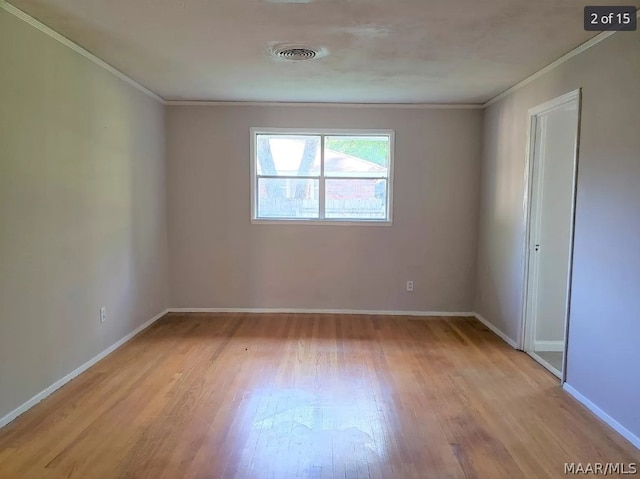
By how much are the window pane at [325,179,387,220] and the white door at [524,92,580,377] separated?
5.73 ft

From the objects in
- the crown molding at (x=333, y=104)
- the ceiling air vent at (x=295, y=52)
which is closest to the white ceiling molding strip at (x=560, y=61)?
the crown molding at (x=333, y=104)

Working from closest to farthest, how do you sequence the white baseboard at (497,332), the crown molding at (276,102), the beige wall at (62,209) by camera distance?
1. the beige wall at (62,209)
2. the crown molding at (276,102)
3. the white baseboard at (497,332)

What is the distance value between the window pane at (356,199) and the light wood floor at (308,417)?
5.32 feet

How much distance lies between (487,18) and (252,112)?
3.03 meters

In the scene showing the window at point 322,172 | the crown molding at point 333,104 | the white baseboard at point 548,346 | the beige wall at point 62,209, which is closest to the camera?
the beige wall at point 62,209

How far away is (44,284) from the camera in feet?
9.41

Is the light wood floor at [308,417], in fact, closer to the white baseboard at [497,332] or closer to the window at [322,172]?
the white baseboard at [497,332]

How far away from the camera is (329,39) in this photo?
290 cm

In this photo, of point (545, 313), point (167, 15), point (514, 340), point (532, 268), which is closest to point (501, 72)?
point (532, 268)

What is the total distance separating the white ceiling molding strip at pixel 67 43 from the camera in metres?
2.50

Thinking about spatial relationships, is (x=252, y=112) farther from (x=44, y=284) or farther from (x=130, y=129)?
(x=44, y=284)

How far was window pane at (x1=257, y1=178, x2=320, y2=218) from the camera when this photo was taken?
5.12 meters

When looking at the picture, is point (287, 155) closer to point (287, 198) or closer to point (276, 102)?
point (287, 198)

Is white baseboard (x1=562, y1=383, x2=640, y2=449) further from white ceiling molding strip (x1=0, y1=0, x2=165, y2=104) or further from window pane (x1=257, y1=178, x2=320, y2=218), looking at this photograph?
white ceiling molding strip (x1=0, y1=0, x2=165, y2=104)
